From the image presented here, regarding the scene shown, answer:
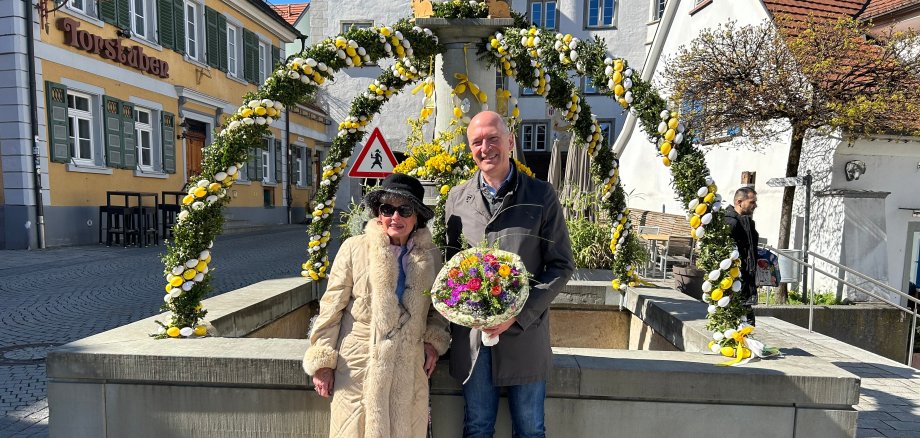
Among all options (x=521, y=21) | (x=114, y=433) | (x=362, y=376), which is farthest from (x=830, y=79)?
(x=114, y=433)

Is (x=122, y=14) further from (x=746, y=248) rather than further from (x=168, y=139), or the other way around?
(x=746, y=248)

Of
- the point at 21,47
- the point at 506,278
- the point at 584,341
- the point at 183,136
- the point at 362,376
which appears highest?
the point at 21,47

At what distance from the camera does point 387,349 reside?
2.11 meters

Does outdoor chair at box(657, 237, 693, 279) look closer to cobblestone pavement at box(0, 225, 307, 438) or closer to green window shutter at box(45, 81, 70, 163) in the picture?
cobblestone pavement at box(0, 225, 307, 438)

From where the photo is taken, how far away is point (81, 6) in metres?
11.8

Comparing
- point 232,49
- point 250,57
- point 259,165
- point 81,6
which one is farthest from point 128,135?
point 250,57

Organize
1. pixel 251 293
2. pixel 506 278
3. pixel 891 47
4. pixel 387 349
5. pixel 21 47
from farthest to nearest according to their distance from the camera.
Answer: pixel 21 47 < pixel 891 47 < pixel 251 293 < pixel 387 349 < pixel 506 278

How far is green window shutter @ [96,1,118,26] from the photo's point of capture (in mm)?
12156

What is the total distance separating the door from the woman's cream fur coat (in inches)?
609

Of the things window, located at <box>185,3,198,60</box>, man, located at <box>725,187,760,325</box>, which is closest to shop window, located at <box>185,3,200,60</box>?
window, located at <box>185,3,198,60</box>

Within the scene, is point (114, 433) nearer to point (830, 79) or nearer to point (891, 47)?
point (830, 79)

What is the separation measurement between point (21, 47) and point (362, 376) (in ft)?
41.6

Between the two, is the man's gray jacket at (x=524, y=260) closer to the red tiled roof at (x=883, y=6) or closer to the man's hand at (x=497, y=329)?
the man's hand at (x=497, y=329)

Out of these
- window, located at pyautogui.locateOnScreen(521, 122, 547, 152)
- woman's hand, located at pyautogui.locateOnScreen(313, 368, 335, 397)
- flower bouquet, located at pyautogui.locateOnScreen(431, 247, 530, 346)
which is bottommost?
woman's hand, located at pyautogui.locateOnScreen(313, 368, 335, 397)
